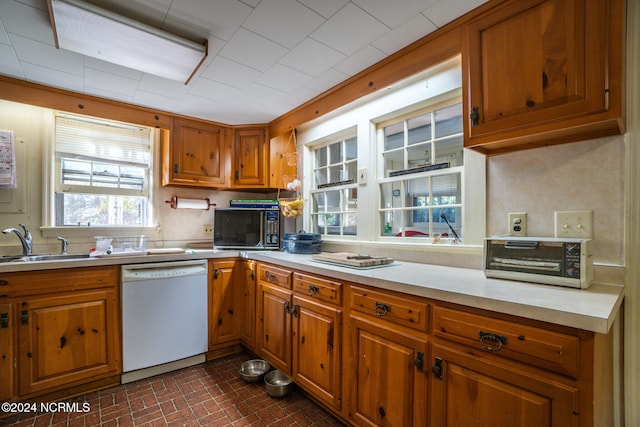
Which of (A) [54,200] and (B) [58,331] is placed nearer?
(B) [58,331]

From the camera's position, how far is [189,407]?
1856 mm

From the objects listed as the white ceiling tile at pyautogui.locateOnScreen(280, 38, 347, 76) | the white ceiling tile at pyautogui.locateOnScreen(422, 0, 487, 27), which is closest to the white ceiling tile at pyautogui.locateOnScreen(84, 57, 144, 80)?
the white ceiling tile at pyautogui.locateOnScreen(280, 38, 347, 76)

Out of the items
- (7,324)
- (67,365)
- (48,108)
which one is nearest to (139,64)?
(48,108)

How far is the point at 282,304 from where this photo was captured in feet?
6.86

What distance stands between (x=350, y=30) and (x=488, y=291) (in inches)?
58.7

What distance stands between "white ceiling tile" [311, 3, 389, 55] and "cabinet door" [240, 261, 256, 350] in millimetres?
1756

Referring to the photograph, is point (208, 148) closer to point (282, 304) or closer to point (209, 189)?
point (209, 189)

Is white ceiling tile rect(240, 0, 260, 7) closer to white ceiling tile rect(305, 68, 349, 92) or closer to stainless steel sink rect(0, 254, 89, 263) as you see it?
white ceiling tile rect(305, 68, 349, 92)

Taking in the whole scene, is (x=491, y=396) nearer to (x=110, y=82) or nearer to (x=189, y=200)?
(x=189, y=200)

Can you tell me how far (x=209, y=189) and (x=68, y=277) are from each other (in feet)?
4.88

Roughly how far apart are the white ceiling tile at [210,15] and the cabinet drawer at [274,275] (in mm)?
1532

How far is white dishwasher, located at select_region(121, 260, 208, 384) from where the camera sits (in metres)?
2.14

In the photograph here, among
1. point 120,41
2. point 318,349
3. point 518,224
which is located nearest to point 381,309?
point 318,349

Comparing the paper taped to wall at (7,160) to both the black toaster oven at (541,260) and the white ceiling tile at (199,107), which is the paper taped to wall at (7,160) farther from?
the black toaster oven at (541,260)
